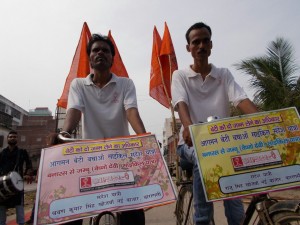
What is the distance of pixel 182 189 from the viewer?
3.33m

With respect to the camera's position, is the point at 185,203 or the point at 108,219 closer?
the point at 108,219

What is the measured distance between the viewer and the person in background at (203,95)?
91.8 inches

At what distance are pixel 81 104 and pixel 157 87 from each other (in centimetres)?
427

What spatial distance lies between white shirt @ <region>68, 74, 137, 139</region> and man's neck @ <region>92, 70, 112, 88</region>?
5 centimetres

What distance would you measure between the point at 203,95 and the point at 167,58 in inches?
169

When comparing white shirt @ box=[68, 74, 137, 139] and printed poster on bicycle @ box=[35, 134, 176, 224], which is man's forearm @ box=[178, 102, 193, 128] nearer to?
white shirt @ box=[68, 74, 137, 139]

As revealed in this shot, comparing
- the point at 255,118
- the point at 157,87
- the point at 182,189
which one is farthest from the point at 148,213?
the point at 255,118

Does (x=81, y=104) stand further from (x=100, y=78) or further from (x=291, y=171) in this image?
(x=291, y=171)

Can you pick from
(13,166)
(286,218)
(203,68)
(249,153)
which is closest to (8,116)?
(13,166)

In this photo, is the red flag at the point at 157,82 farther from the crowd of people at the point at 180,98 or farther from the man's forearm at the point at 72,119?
the man's forearm at the point at 72,119

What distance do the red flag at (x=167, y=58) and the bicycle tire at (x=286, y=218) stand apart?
16.2 feet

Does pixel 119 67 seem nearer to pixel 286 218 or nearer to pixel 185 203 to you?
pixel 185 203

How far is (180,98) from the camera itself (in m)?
2.40

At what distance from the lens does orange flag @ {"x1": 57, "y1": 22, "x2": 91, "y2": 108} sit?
6000 millimetres
